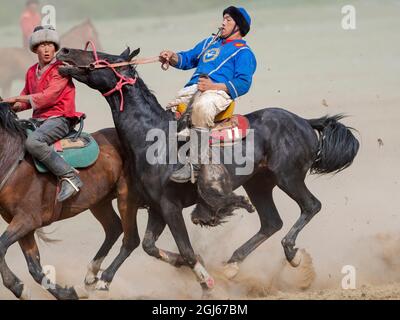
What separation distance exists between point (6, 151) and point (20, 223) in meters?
0.60

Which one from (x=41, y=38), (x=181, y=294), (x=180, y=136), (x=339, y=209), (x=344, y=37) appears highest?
(x=344, y=37)

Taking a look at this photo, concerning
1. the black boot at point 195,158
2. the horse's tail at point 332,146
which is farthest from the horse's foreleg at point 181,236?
the horse's tail at point 332,146

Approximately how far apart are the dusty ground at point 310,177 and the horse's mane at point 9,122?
1.69m

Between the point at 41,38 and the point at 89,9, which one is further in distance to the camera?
the point at 89,9

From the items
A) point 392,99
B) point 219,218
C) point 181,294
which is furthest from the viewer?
point 392,99

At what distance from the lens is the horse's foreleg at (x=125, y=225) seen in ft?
27.3

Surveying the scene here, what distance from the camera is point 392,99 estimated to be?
16047 mm

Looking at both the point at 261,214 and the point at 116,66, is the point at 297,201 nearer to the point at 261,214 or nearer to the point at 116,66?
the point at 261,214

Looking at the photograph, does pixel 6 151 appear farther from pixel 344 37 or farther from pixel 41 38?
pixel 344 37

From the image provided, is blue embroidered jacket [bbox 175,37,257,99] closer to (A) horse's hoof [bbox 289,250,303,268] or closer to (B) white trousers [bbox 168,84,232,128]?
(B) white trousers [bbox 168,84,232,128]

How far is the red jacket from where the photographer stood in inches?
306

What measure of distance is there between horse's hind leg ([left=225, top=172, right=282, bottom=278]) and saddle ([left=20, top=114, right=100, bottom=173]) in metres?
1.51

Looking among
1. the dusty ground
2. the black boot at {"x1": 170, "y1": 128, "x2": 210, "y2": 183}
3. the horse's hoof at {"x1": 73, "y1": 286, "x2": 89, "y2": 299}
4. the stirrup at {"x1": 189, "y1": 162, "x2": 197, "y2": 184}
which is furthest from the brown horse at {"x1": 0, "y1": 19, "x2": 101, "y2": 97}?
the stirrup at {"x1": 189, "y1": 162, "x2": 197, "y2": 184}

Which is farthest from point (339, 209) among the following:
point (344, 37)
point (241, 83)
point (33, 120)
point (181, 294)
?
point (344, 37)
